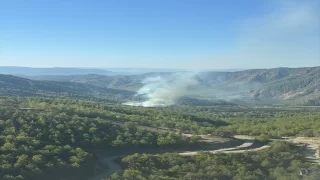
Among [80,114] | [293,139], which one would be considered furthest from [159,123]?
[293,139]

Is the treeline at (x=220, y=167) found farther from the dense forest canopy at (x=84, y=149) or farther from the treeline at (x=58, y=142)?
the treeline at (x=58, y=142)

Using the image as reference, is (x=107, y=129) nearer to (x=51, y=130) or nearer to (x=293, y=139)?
(x=51, y=130)

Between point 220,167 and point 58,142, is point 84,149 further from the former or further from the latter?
point 220,167

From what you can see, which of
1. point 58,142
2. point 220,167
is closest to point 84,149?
point 58,142

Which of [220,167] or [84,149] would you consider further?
[84,149]

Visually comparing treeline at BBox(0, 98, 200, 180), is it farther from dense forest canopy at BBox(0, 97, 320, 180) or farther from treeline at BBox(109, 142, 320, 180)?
treeline at BBox(109, 142, 320, 180)

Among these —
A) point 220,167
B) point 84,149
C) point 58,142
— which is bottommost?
point 220,167

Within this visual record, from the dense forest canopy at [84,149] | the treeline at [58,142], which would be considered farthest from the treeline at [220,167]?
the treeline at [58,142]

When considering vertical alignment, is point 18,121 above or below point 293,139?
above

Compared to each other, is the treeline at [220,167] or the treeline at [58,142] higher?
the treeline at [58,142]
